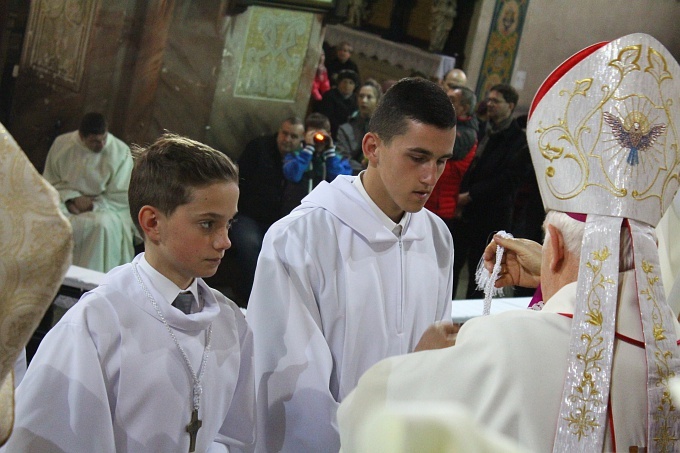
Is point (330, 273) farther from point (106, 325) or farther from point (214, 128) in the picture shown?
point (214, 128)

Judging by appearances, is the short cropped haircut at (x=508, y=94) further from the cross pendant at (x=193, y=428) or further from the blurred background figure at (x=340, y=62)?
the cross pendant at (x=193, y=428)

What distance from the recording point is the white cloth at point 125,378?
2.00 meters

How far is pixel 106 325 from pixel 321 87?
629cm

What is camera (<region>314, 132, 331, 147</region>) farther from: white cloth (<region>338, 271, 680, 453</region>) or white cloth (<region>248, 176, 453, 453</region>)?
white cloth (<region>338, 271, 680, 453</region>)

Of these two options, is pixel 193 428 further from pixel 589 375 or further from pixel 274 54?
pixel 274 54

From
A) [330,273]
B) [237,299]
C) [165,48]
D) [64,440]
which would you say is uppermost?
[165,48]

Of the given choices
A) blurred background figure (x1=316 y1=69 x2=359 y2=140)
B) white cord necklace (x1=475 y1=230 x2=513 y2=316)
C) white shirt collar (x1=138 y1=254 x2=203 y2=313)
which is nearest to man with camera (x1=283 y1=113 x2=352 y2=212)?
blurred background figure (x1=316 y1=69 x2=359 y2=140)

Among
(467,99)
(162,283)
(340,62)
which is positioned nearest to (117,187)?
(467,99)

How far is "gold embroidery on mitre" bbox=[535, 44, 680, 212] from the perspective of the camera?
1878mm

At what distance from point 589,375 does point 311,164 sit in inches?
187

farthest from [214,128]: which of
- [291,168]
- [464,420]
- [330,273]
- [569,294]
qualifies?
[464,420]

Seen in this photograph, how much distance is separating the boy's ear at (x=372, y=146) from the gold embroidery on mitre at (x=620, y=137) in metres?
0.97

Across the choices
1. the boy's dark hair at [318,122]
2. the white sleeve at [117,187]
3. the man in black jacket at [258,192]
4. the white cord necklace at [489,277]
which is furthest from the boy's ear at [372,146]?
the white sleeve at [117,187]

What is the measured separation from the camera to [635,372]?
5.83ft
